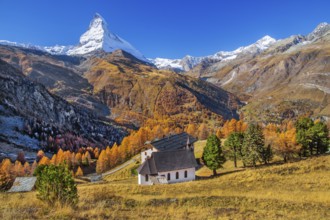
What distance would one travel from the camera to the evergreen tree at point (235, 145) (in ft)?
248

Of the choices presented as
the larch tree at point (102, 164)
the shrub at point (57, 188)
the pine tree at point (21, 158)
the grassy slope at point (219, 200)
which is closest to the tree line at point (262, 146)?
the grassy slope at point (219, 200)

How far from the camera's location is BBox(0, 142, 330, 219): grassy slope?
1842 centimetres

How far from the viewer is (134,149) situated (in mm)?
140375

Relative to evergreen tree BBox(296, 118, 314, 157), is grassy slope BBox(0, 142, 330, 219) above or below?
below

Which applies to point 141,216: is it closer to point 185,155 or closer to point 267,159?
point 185,155

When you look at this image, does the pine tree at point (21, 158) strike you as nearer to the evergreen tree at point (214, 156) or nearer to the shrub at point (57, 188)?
the evergreen tree at point (214, 156)

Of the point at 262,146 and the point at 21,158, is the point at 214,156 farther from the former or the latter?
the point at 21,158

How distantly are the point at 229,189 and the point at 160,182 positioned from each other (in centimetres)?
2745

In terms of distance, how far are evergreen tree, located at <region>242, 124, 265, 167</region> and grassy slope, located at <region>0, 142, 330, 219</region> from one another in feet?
37.2

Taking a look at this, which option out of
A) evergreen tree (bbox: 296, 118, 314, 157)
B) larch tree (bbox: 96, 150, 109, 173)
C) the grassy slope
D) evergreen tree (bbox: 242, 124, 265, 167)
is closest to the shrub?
the grassy slope

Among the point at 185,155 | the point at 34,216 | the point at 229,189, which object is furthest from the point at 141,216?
the point at 185,155

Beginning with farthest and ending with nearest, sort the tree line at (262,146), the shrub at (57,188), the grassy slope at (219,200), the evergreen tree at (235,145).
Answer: the evergreen tree at (235,145), the tree line at (262,146), the shrub at (57,188), the grassy slope at (219,200)

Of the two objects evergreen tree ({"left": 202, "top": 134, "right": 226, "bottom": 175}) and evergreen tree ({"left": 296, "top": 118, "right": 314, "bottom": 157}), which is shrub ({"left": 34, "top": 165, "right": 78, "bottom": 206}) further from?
evergreen tree ({"left": 296, "top": 118, "right": 314, "bottom": 157})

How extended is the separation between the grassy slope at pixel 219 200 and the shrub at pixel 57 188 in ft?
2.70
